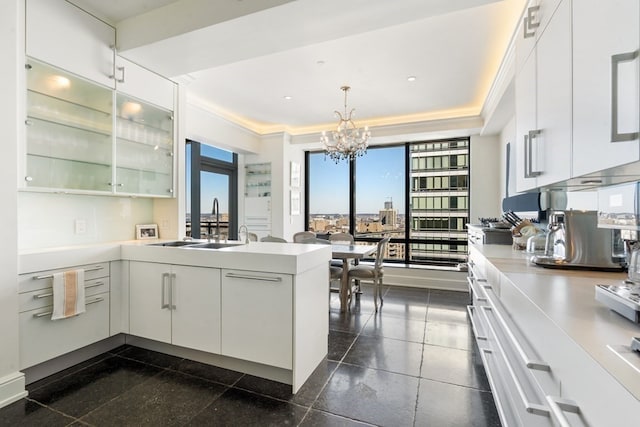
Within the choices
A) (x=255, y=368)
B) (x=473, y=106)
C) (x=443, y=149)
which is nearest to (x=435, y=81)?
(x=473, y=106)

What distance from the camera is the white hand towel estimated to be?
2.19 m

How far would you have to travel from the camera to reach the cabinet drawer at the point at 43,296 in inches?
81.1

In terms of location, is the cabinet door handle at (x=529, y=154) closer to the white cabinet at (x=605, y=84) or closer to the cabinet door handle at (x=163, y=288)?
the white cabinet at (x=605, y=84)

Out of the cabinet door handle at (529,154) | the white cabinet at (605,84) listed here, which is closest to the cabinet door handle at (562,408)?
the white cabinet at (605,84)

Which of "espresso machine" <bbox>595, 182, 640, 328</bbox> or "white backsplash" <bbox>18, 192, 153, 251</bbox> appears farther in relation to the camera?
"white backsplash" <bbox>18, 192, 153, 251</bbox>

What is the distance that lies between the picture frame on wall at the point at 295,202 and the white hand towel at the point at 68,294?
3917mm

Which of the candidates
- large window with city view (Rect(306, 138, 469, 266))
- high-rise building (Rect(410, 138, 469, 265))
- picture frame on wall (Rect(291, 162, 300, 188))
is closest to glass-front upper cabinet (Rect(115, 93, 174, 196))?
picture frame on wall (Rect(291, 162, 300, 188))

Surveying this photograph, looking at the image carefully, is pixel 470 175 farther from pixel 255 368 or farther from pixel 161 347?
pixel 161 347

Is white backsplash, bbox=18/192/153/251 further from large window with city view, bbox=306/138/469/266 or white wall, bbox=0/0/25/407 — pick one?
large window with city view, bbox=306/138/469/266

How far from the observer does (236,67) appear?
3375 millimetres

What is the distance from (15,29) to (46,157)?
0.85 m

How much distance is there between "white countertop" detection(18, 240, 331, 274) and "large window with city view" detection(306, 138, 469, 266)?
3.64 metres

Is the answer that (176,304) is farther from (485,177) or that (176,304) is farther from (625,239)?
(485,177)

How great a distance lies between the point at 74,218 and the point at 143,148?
87 cm
